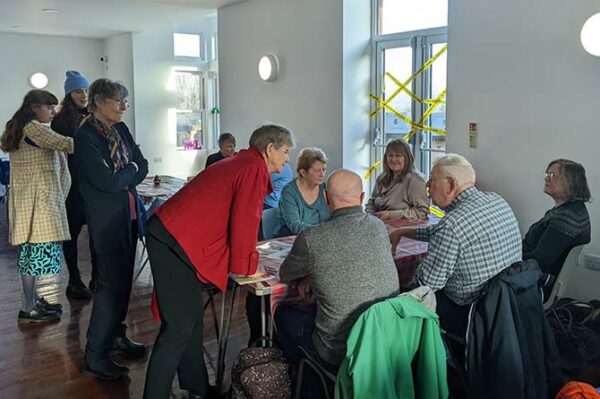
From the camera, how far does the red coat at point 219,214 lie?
6.87ft

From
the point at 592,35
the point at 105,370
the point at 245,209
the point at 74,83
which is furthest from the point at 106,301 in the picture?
the point at 592,35

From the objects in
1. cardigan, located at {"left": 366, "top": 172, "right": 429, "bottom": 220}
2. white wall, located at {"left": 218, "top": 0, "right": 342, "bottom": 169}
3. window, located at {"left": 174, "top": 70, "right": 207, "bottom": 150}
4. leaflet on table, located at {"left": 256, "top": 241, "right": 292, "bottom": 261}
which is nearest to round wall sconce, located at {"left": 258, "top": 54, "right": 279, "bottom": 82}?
white wall, located at {"left": 218, "top": 0, "right": 342, "bottom": 169}

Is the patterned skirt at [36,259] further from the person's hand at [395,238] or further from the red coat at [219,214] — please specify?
the person's hand at [395,238]

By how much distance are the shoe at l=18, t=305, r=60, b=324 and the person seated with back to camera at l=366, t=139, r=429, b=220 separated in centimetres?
214

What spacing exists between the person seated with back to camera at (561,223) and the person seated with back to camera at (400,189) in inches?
30.0

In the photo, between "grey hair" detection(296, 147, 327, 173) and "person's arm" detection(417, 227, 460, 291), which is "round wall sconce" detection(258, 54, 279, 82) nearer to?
"grey hair" detection(296, 147, 327, 173)

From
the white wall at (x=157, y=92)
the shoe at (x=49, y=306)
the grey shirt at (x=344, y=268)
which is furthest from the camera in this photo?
the white wall at (x=157, y=92)

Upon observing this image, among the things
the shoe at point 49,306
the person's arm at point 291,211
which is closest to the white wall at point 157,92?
the shoe at point 49,306

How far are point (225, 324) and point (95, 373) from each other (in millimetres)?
672

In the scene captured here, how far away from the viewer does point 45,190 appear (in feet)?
11.1

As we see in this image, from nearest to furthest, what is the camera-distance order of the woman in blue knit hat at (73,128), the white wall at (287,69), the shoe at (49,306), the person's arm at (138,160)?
the person's arm at (138,160)
the shoe at (49,306)
the woman in blue knit hat at (73,128)
the white wall at (287,69)

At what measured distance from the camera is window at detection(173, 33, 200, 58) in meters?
8.89

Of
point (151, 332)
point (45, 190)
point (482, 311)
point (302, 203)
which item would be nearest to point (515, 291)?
point (482, 311)

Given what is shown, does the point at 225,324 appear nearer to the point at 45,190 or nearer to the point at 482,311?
the point at 482,311
